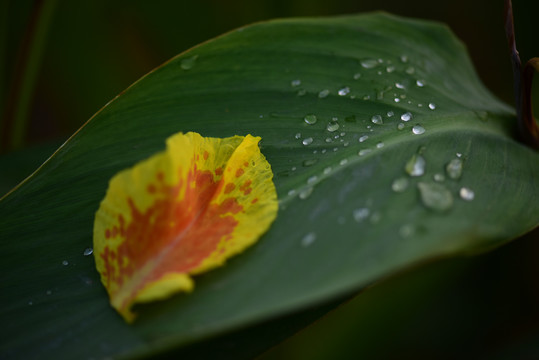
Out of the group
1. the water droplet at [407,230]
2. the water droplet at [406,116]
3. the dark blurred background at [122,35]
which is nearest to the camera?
the water droplet at [407,230]

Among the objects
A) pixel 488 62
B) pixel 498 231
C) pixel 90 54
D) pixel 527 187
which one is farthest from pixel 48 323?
pixel 488 62

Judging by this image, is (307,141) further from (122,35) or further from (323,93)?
(122,35)

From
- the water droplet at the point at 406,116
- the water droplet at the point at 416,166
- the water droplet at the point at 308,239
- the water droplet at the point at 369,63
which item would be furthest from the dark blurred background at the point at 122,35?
the water droplet at the point at 308,239

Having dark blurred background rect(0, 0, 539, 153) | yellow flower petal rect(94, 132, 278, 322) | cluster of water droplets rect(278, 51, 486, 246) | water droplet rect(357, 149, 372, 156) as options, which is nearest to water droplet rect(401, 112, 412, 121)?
cluster of water droplets rect(278, 51, 486, 246)

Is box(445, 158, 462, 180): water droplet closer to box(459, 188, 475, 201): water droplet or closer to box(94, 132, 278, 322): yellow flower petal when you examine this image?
box(459, 188, 475, 201): water droplet

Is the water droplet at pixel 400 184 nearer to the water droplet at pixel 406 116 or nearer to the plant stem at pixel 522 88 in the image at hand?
the water droplet at pixel 406 116

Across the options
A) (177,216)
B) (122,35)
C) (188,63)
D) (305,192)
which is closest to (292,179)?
(305,192)

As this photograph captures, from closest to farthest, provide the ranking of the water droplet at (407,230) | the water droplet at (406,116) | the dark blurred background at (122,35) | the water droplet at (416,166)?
the water droplet at (407,230) → the water droplet at (416,166) → the water droplet at (406,116) → the dark blurred background at (122,35)

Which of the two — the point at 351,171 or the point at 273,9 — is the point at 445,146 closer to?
the point at 351,171

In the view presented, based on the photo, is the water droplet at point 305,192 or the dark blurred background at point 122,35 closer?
the water droplet at point 305,192
